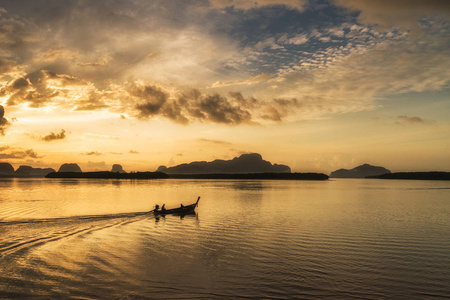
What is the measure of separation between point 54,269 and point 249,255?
431 inches

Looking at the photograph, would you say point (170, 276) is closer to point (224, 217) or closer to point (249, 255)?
point (249, 255)

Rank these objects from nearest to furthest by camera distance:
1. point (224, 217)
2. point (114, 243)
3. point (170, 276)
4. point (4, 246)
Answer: point (170, 276), point (4, 246), point (114, 243), point (224, 217)

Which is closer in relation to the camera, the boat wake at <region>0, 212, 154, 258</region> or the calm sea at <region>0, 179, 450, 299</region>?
the calm sea at <region>0, 179, 450, 299</region>

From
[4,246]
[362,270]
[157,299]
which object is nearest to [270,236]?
[362,270]

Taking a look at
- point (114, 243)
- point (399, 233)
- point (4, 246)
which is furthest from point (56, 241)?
point (399, 233)

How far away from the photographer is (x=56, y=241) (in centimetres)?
2255

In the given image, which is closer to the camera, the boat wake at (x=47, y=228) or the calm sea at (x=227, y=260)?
the calm sea at (x=227, y=260)

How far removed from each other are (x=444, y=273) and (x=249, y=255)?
1032cm

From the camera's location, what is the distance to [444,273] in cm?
1535

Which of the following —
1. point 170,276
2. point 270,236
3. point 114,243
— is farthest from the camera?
point 270,236

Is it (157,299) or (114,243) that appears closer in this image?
(157,299)

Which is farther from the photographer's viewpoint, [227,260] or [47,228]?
[47,228]

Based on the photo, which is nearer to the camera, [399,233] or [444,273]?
[444,273]

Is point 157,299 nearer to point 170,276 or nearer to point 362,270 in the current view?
point 170,276
